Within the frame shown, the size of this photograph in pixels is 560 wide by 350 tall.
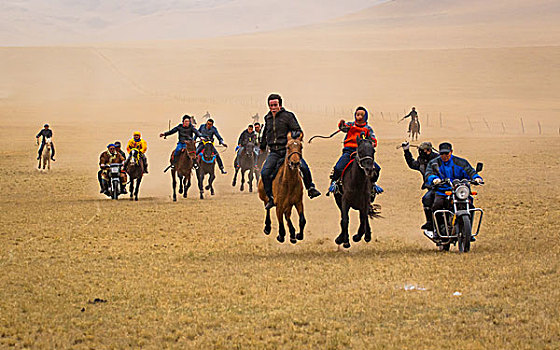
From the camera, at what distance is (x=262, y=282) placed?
34.6 feet

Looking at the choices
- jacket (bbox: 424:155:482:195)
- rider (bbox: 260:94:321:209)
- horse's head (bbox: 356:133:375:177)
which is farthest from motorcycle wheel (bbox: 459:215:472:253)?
rider (bbox: 260:94:321:209)

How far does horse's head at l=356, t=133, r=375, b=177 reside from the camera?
11688 millimetres

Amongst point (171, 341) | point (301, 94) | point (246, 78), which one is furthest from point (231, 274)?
point (246, 78)

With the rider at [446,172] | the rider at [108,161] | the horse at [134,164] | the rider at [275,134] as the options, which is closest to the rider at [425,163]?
the rider at [446,172]

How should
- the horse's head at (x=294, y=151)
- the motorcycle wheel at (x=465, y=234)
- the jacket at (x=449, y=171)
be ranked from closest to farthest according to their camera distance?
the horse's head at (x=294, y=151)
the motorcycle wheel at (x=465, y=234)
the jacket at (x=449, y=171)

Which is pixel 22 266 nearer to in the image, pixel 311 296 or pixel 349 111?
pixel 311 296

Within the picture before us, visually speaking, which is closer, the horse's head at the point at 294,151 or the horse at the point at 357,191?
the horse's head at the point at 294,151

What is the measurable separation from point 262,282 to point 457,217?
3834mm

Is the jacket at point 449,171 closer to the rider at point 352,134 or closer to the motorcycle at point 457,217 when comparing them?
the motorcycle at point 457,217

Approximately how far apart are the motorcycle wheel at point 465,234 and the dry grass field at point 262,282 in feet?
0.74

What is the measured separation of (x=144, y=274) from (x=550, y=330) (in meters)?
6.17

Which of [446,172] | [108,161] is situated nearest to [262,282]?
[446,172]

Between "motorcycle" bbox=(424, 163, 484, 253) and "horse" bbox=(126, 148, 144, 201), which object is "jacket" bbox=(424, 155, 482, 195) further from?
"horse" bbox=(126, 148, 144, 201)

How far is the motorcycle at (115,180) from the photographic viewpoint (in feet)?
74.9
